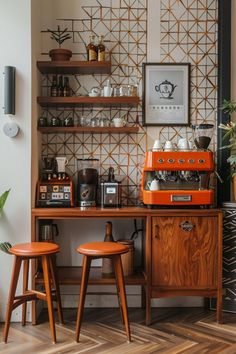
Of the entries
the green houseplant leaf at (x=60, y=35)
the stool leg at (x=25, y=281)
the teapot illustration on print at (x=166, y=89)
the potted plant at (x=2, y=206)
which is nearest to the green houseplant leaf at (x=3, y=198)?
the potted plant at (x=2, y=206)

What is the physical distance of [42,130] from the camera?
3410mm

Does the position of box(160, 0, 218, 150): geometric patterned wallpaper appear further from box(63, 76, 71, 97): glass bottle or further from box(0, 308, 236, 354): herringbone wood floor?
box(0, 308, 236, 354): herringbone wood floor

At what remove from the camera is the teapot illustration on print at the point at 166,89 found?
142 inches

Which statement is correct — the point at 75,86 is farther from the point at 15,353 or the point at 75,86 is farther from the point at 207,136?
the point at 15,353

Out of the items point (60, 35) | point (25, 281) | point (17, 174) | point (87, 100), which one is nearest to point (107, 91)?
point (87, 100)

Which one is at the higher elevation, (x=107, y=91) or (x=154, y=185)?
(x=107, y=91)

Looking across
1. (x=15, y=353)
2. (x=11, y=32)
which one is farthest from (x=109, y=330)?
(x=11, y=32)

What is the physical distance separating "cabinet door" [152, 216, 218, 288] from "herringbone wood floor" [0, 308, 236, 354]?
34cm

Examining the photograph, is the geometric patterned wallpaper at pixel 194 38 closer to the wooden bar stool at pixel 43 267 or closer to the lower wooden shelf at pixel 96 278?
the lower wooden shelf at pixel 96 278

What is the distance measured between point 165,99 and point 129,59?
0.49m

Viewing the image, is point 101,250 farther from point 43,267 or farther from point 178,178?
point 178,178

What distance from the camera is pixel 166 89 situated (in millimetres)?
3604

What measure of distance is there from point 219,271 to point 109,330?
0.96 m

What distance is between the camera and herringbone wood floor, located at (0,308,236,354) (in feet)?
8.84
